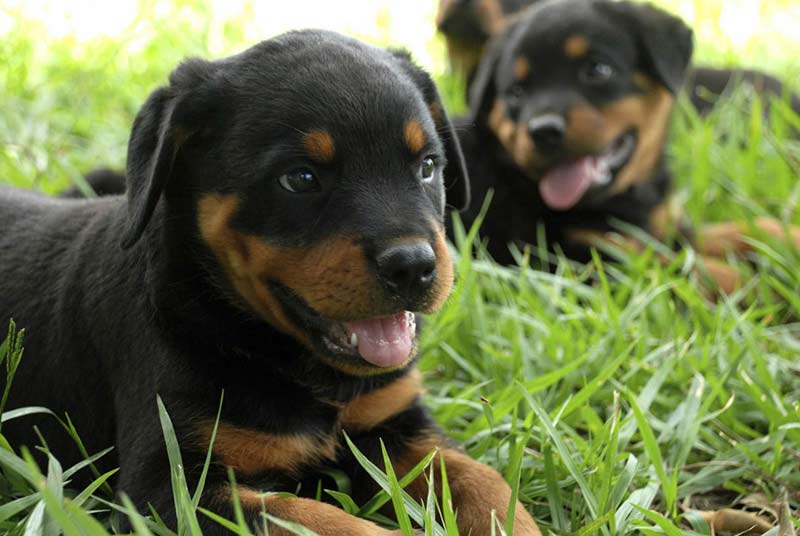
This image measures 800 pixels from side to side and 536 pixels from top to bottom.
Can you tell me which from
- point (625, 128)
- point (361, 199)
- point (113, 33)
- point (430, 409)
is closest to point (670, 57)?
point (625, 128)

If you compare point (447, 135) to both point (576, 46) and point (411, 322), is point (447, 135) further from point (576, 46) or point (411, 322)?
point (576, 46)

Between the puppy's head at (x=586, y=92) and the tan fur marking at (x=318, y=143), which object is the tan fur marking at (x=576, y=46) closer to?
the puppy's head at (x=586, y=92)

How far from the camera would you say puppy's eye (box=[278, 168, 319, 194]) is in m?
2.51

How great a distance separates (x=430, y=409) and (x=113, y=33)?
459 cm

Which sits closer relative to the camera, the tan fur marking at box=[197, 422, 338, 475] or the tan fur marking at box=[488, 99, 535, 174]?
the tan fur marking at box=[197, 422, 338, 475]

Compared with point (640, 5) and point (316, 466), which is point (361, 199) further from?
point (640, 5)

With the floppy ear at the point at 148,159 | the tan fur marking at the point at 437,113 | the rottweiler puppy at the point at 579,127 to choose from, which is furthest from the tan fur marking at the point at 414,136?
the rottweiler puppy at the point at 579,127

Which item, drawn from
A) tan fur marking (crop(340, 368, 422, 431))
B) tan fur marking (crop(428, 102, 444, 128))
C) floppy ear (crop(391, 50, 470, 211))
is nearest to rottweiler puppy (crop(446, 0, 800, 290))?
floppy ear (crop(391, 50, 470, 211))

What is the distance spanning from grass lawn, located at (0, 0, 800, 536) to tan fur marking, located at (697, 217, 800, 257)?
9cm

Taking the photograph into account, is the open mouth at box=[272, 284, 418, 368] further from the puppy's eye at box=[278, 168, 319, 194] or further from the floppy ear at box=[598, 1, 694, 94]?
the floppy ear at box=[598, 1, 694, 94]

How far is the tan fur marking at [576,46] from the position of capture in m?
4.65

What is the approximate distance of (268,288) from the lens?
2562mm

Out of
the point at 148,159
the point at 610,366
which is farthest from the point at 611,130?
the point at 148,159

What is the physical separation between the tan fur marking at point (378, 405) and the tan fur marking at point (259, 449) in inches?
5.3
